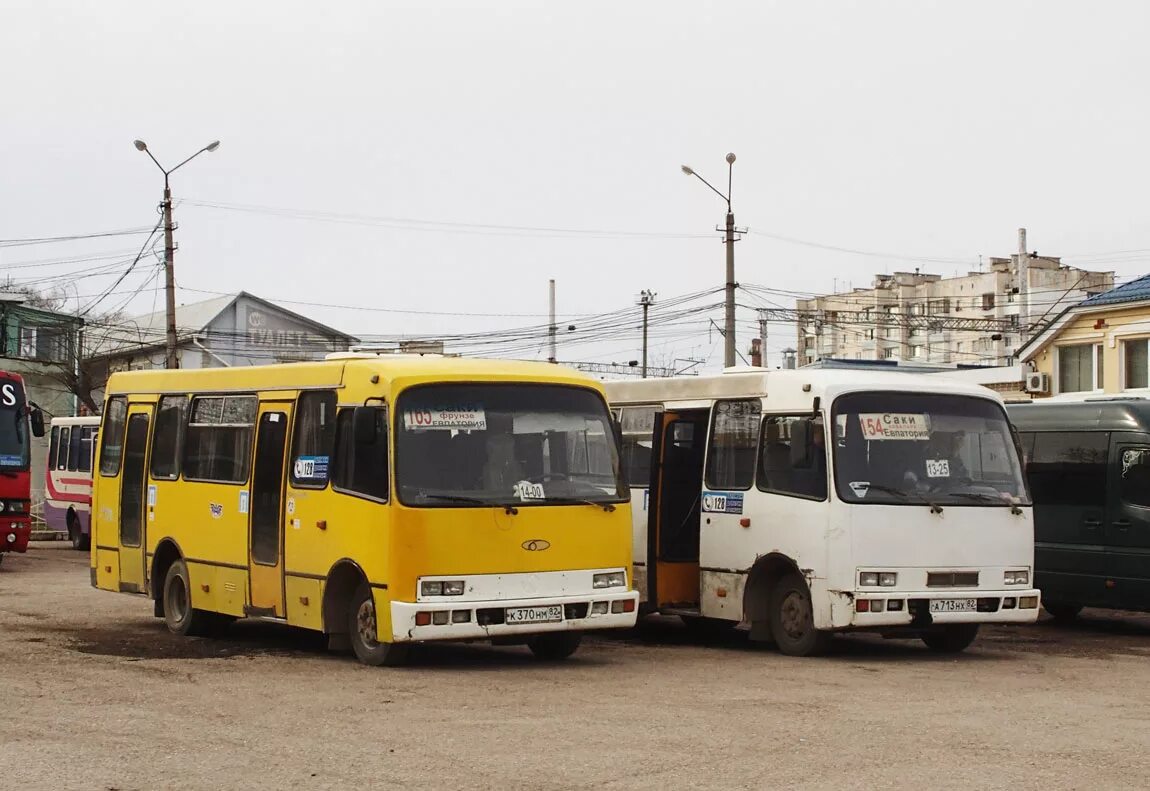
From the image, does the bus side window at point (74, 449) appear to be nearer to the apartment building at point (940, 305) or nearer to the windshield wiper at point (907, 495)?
the windshield wiper at point (907, 495)

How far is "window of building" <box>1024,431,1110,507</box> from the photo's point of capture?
19.7 m

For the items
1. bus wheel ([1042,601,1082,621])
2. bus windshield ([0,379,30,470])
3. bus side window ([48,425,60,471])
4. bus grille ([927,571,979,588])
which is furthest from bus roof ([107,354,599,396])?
bus side window ([48,425,60,471])

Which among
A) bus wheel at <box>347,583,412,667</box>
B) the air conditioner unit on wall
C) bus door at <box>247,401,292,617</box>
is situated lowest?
bus wheel at <box>347,583,412,667</box>

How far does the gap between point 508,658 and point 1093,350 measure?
34.5m

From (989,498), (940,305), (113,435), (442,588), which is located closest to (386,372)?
(442,588)

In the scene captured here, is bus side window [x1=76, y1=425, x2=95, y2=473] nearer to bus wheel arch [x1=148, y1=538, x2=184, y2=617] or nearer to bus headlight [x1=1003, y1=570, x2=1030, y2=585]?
bus wheel arch [x1=148, y1=538, x2=184, y2=617]

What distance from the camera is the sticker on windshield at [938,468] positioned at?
51.8ft

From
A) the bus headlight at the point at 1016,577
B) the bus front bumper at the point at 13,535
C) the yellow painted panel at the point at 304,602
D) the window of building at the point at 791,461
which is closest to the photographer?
the yellow painted panel at the point at 304,602

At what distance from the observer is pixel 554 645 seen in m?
15.5

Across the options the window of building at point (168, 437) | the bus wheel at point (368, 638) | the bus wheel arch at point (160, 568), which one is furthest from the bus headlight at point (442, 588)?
the bus wheel arch at point (160, 568)

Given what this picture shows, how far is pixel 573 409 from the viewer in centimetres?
1496

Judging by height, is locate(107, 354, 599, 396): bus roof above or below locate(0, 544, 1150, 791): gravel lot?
above

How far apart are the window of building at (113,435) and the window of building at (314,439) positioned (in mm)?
4285

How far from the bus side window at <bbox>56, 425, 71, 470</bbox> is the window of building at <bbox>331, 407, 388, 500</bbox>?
998 inches
